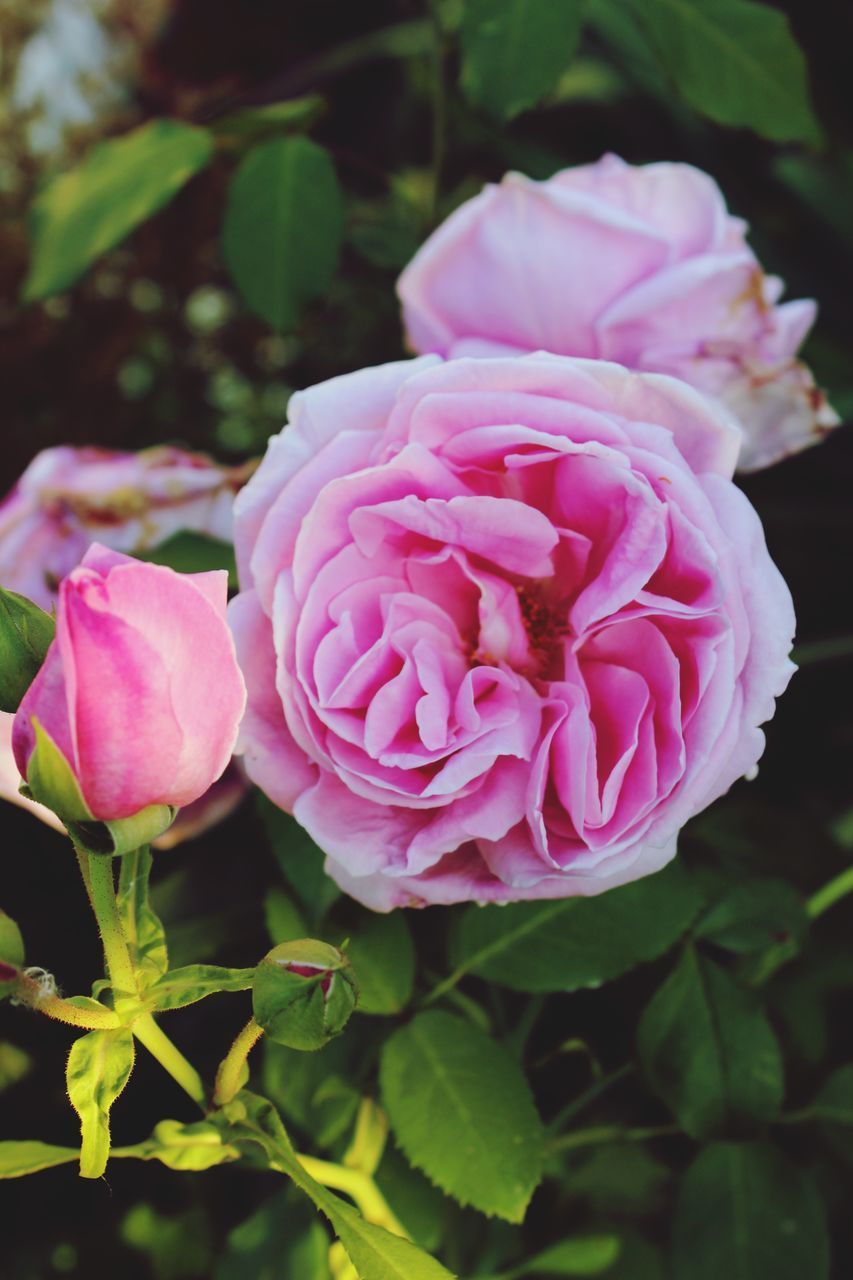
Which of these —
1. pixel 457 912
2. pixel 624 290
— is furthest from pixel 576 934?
pixel 624 290

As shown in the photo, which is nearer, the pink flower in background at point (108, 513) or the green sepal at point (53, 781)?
the green sepal at point (53, 781)

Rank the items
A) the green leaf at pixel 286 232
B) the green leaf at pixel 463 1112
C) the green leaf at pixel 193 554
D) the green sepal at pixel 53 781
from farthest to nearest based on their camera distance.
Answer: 1. the green leaf at pixel 286 232
2. the green leaf at pixel 193 554
3. the green leaf at pixel 463 1112
4. the green sepal at pixel 53 781

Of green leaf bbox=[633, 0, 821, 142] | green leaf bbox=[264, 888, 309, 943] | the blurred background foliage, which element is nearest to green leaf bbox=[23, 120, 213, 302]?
the blurred background foliage

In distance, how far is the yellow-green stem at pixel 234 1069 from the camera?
1.08 feet

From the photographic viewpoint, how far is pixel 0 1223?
1.98 feet

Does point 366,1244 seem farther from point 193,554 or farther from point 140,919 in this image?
point 193,554

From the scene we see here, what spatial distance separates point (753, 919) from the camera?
495 millimetres

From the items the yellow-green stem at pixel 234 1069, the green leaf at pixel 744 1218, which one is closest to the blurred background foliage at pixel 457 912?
the green leaf at pixel 744 1218

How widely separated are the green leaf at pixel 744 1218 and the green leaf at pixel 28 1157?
0.27 m

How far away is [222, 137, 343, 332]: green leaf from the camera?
2.08 feet

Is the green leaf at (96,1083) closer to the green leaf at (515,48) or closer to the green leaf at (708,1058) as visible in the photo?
the green leaf at (708,1058)

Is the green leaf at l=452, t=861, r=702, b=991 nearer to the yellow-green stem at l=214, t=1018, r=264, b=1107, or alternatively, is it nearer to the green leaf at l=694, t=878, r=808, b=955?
the green leaf at l=694, t=878, r=808, b=955

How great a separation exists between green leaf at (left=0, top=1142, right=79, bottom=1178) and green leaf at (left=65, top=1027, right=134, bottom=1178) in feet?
0.19

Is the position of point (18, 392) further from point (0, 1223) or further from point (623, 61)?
point (0, 1223)
